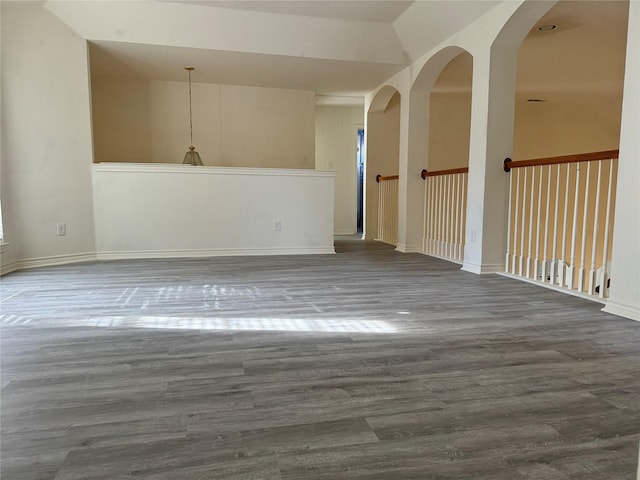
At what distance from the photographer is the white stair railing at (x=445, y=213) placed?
4352 millimetres

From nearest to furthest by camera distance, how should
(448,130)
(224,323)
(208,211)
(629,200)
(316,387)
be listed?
(316,387)
(224,323)
(629,200)
(208,211)
(448,130)

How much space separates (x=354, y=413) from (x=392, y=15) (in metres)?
4.23

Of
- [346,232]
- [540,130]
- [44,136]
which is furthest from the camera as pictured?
[346,232]

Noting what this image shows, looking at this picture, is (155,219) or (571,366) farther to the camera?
(155,219)

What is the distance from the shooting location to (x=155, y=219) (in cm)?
444

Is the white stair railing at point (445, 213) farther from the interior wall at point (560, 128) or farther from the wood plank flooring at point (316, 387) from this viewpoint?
the interior wall at point (560, 128)

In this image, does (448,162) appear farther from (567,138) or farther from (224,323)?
(224,323)

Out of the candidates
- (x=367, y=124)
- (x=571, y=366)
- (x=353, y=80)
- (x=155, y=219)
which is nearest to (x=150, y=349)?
(x=571, y=366)

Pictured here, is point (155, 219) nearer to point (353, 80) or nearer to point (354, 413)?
point (353, 80)

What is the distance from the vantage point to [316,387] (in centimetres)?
142

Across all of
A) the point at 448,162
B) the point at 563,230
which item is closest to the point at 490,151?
the point at 563,230

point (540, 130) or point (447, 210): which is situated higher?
point (540, 130)

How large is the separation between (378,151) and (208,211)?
2.99m

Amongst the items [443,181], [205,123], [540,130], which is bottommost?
[443,181]
